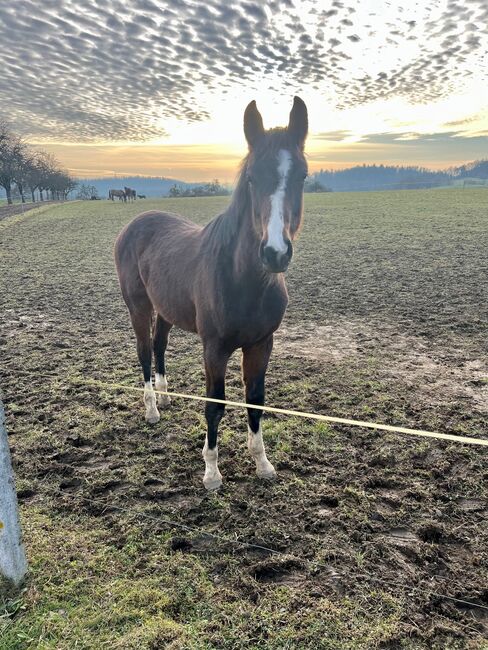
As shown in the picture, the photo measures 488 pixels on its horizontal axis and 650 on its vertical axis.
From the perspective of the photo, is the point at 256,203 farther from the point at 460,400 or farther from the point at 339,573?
the point at 460,400

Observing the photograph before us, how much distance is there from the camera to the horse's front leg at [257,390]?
3.37 metres

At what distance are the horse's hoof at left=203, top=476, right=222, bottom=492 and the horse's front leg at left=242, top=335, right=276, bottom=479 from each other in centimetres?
34

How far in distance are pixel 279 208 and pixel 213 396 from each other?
1.60m

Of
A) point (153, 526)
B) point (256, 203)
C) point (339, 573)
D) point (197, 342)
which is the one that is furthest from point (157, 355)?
point (339, 573)

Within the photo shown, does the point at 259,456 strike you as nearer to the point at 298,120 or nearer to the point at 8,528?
the point at 8,528

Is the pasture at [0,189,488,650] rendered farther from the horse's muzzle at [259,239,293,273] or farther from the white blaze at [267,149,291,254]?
the white blaze at [267,149,291,254]

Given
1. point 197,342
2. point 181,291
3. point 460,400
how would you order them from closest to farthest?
point 181,291
point 460,400
point 197,342

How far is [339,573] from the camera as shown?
2475 millimetres

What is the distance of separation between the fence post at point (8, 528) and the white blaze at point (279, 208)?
1.74m

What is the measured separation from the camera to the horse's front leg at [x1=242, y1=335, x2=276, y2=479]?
133 inches

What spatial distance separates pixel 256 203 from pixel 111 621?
248 cm

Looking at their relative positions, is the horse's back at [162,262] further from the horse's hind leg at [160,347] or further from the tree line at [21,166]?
the tree line at [21,166]

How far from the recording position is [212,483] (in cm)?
326

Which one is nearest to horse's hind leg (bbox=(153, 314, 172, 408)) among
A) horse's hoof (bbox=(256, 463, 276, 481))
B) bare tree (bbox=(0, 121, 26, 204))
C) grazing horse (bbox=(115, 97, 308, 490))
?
grazing horse (bbox=(115, 97, 308, 490))
